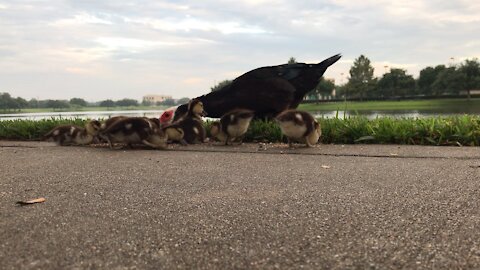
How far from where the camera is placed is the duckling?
4.24 metres

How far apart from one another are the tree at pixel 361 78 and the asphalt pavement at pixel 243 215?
1552 inches

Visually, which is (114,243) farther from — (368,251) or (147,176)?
(147,176)

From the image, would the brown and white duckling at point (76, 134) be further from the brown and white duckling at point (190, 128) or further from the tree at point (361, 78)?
the tree at point (361, 78)

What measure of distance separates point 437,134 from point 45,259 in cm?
421

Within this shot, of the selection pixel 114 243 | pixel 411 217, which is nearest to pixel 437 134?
pixel 411 217

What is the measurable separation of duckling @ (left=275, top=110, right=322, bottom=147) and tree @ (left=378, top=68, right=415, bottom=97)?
118 ft

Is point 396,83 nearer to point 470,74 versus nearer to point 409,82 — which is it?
point 409,82

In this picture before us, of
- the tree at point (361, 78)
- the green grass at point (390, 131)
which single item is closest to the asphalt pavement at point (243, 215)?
the green grass at point (390, 131)

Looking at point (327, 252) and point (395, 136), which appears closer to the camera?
point (327, 252)

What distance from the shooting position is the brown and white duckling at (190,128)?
477 cm

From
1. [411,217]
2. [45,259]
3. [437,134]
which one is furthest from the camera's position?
[437,134]

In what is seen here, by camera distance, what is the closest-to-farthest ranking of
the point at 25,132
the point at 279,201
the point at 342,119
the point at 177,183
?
the point at 279,201 → the point at 177,183 → the point at 342,119 → the point at 25,132

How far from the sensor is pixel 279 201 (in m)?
2.00

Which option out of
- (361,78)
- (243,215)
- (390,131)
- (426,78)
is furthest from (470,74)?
(243,215)
